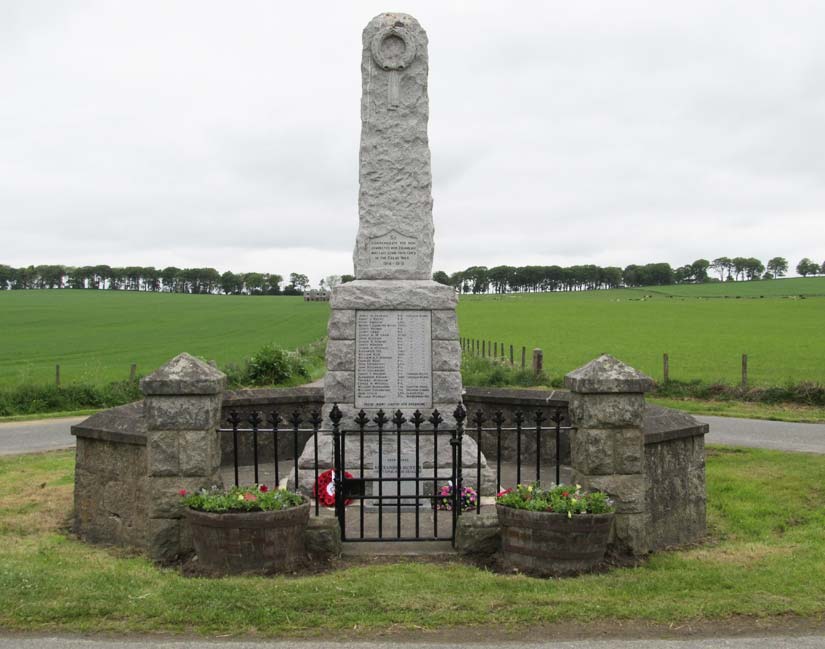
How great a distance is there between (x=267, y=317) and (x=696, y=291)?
211 ft

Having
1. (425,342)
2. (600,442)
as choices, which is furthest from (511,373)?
(600,442)

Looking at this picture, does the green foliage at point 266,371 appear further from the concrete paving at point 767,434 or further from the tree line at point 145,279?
the tree line at point 145,279

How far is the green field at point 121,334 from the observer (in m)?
29.2

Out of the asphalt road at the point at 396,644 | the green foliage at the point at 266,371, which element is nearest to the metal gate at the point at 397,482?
the asphalt road at the point at 396,644

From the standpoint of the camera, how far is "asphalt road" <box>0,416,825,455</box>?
12.7 metres

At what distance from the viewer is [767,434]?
1384 cm

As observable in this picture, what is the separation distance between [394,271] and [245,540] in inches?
152

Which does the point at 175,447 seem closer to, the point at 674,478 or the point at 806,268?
the point at 674,478

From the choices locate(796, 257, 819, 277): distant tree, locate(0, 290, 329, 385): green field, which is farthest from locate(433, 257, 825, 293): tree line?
locate(0, 290, 329, 385): green field

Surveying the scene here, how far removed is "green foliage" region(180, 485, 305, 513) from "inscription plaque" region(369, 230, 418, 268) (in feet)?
11.1

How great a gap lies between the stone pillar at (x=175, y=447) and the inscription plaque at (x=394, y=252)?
2971 mm

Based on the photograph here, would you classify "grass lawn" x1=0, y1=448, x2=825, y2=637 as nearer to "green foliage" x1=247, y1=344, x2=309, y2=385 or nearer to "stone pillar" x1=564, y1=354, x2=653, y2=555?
"stone pillar" x1=564, y1=354, x2=653, y2=555

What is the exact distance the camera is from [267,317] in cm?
6688

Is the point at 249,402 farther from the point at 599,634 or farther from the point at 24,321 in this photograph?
the point at 24,321
